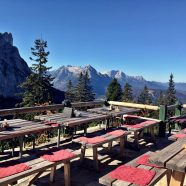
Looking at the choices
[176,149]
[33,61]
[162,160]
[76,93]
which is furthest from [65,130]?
[76,93]

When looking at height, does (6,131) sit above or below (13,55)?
below

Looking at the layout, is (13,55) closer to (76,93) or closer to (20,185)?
(76,93)

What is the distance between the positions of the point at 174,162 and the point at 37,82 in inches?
1608

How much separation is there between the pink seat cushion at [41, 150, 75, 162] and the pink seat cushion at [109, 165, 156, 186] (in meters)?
1.24

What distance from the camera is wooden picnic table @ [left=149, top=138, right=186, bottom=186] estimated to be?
4.14 m

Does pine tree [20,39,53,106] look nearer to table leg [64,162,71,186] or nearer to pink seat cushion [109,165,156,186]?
table leg [64,162,71,186]

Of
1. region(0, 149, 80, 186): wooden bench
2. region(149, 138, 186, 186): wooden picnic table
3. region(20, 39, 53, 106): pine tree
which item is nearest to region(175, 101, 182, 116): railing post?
region(0, 149, 80, 186): wooden bench

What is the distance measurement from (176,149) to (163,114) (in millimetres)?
5849

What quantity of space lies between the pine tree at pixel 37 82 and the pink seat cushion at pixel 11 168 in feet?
116

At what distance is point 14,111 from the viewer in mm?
8078

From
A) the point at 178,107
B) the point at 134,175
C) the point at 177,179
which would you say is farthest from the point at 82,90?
the point at 177,179

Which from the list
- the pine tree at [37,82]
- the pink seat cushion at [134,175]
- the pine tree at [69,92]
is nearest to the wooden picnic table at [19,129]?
the pink seat cushion at [134,175]

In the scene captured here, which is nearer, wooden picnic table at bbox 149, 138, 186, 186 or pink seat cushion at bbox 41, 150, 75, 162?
wooden picnic table at bbox 149, 138, 186, 186

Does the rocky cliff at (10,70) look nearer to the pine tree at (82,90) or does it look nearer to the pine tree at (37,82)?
the pine tree at (82,90)
